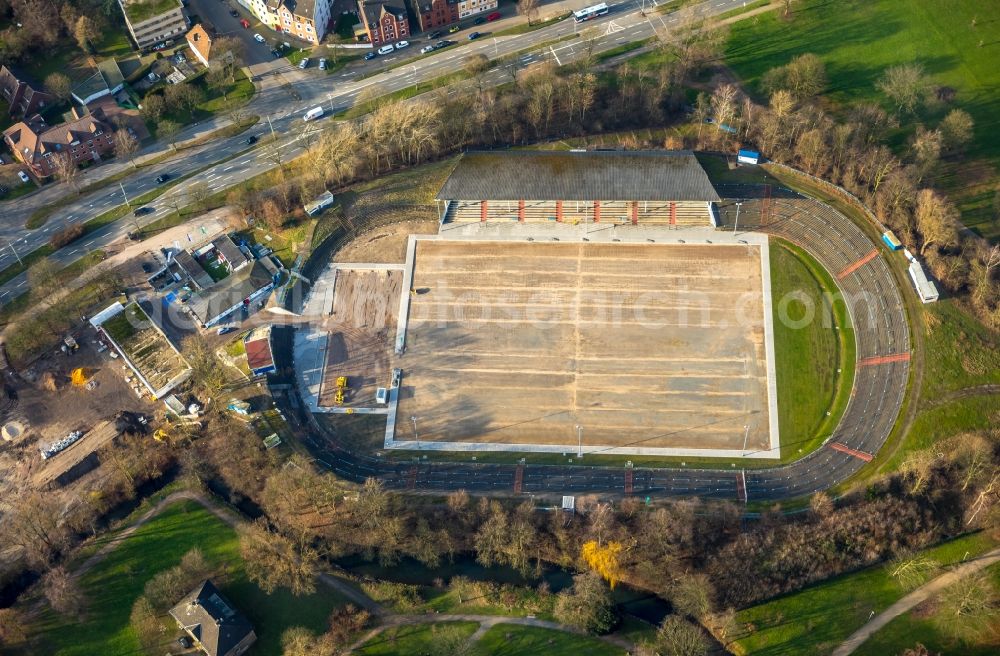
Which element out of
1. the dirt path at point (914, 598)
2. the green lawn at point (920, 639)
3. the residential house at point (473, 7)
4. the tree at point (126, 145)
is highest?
the residential house at point (473, 7)

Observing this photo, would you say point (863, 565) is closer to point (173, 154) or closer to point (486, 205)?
point (486, 205)

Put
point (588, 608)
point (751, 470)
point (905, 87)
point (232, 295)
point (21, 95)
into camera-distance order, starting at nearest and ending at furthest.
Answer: point (588, 608) < point (751, 470) < point (232, 295) < point (905, 87) < point (21, 95)

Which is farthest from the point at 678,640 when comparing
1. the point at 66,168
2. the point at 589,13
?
the point at 66,168

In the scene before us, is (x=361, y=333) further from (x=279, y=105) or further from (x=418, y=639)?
(x=279, y=105)

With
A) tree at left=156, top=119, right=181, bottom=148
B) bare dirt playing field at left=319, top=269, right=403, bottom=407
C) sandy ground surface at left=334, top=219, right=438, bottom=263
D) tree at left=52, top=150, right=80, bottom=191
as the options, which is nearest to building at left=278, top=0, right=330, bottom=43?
tree at left=156, top=119, right=181, bottom=148

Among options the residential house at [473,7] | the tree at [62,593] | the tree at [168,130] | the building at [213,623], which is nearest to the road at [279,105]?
the tree at [168,130]

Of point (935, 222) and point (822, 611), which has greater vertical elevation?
point (935, 222)

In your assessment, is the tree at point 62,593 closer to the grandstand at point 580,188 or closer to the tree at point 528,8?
the grandstand at point 580,188
